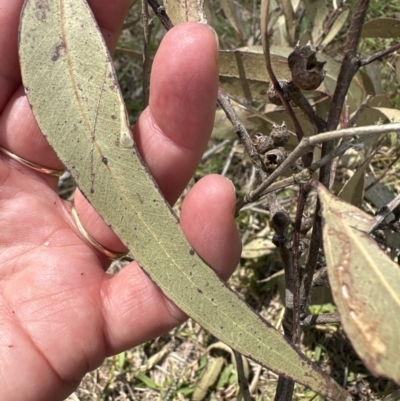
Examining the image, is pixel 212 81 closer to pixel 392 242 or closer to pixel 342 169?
pixel 392 242

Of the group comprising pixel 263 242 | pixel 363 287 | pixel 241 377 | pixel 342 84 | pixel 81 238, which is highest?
pixel 342 84

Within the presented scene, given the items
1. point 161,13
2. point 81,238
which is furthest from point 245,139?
point 81,238

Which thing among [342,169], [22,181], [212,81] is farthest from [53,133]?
[342,169]

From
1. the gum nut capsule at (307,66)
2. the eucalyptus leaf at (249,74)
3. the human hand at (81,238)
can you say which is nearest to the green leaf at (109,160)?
the human hand at (81,238)

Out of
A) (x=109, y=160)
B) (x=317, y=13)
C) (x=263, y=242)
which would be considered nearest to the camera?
(x=109, y=160)

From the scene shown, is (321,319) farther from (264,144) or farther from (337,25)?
(337,25)

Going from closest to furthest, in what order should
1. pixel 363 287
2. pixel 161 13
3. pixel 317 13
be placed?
pixel 363 287 → pixel 161 13 → pixel 317 13

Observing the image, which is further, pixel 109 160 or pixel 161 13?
pixel 161 13
